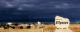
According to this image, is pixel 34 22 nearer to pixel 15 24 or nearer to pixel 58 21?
pixel 15 24

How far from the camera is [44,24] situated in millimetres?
5977

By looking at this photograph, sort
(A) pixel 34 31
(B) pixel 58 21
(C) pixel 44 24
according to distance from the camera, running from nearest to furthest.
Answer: (B) pixel 58 21, (A) pixel 34 31, (C) pixel 44 24

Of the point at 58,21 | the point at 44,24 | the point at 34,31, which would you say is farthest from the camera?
the point at 44,24

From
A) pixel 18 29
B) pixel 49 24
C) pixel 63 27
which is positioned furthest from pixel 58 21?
pixel 18 29

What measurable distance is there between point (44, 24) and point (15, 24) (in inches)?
29.2

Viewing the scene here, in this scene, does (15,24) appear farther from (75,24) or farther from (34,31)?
(75,24)

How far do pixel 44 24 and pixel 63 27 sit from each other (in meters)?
0.81

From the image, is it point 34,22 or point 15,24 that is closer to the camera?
point 15,24

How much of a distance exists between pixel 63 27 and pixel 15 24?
134cm

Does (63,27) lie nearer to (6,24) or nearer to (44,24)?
(44,24)

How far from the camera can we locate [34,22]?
6340 mm

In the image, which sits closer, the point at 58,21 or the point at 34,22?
the point at 58,21

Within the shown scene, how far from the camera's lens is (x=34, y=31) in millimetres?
5617

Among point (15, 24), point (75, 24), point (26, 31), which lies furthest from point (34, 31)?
point (75, 24)
